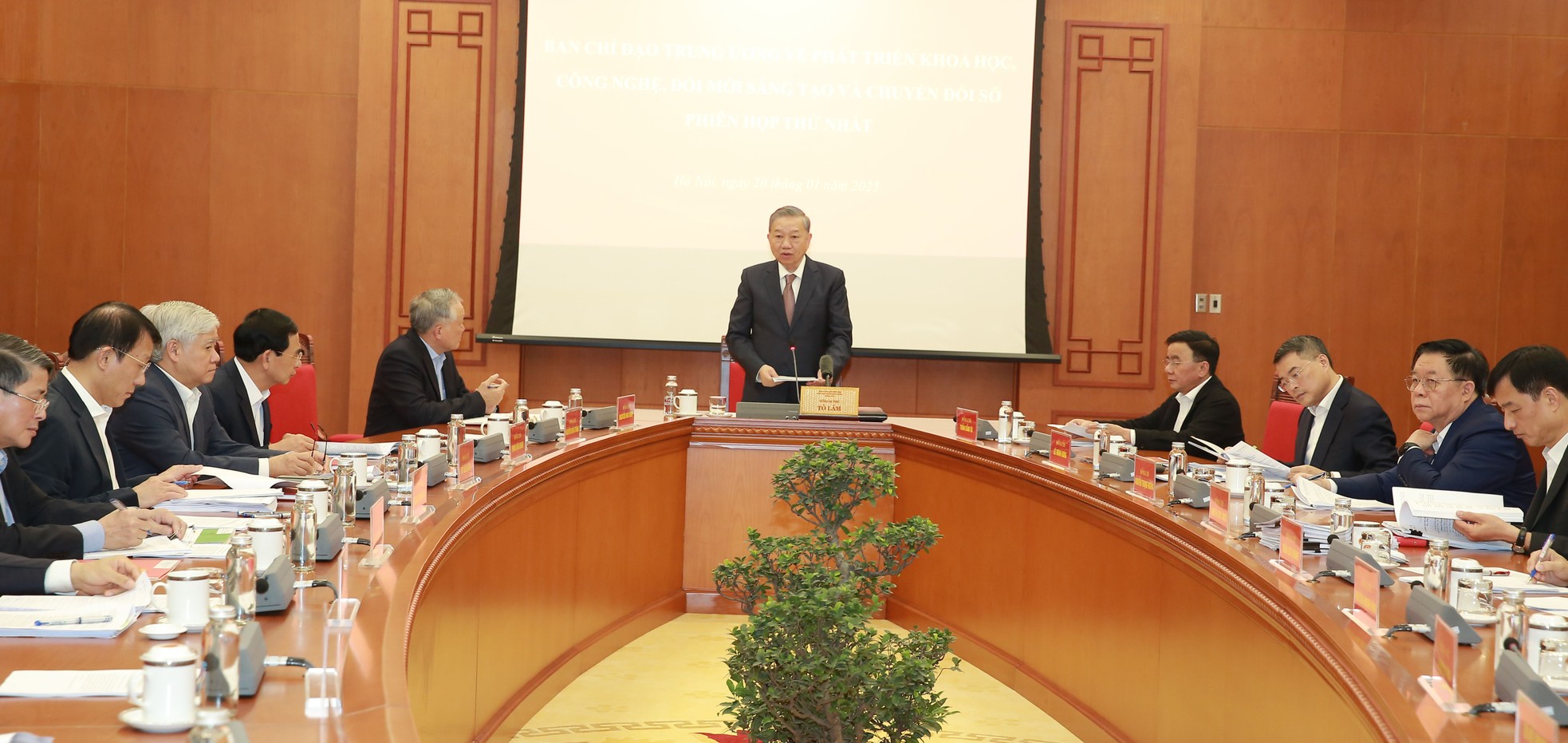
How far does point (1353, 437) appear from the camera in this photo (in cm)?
371

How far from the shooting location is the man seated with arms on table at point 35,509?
2035 mm

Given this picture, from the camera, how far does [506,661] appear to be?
302 cm

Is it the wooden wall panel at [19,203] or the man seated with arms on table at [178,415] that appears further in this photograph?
the wooden wall panel at [19,203]

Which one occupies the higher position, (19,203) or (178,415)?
(19,203)

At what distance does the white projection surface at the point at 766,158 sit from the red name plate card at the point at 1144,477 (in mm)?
3243

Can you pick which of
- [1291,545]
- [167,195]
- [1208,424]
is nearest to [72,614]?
[1291,545]

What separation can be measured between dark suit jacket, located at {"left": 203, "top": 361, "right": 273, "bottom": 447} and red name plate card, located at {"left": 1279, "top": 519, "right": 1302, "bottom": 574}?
285 centimetres

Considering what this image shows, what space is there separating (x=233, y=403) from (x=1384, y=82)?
5836 millimetres

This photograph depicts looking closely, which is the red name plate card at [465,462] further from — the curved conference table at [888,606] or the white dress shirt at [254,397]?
the white dress shirt at [254,397]

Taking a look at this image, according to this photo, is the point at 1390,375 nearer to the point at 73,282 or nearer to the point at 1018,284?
the point at 1018,284

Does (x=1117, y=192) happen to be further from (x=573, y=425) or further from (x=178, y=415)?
(x=178, y=415)

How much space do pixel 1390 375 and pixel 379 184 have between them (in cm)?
536

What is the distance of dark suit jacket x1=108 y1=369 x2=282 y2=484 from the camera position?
10.2 feet

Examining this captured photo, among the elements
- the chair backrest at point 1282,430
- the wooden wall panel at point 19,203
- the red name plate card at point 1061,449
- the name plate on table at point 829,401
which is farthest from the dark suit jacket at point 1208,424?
the wooden wall panel at point 19,203
